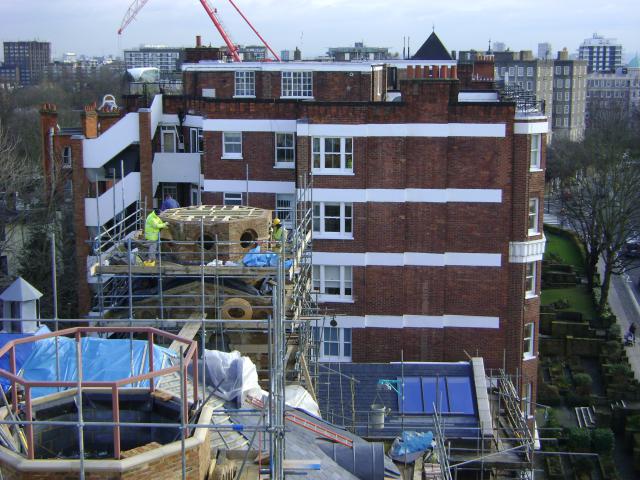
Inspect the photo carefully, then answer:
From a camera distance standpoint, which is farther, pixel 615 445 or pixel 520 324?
pixel 615 445

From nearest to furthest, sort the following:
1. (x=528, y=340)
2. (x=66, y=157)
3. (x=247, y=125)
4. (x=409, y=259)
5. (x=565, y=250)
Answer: (x=409, y=259) < (x=528, y=340) < (x=247, y=125) < (x=66, y=157) < (x=565, y=250)

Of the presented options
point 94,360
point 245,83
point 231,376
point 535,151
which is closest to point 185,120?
point 245,83

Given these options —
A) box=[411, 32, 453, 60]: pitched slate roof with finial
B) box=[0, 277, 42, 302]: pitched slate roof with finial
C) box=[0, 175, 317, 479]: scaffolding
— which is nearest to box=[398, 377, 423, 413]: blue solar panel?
box=[0, 175, 317, 479]: scaffolding

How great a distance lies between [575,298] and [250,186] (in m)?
31.8

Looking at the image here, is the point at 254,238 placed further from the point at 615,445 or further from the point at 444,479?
the point at 615,445

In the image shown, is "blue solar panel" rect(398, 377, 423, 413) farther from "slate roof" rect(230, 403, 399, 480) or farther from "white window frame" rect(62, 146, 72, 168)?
"white window frame" rect(62, 146, 72, 168)

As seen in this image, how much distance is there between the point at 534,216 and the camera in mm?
35594

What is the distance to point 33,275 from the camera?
50375 millimetres

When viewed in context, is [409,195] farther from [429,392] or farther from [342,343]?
[429,392]

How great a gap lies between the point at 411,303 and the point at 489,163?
5.77 m

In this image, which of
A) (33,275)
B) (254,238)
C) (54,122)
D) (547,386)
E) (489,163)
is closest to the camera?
(254,238)

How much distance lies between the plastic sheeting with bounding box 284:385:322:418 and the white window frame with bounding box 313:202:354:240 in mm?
12390

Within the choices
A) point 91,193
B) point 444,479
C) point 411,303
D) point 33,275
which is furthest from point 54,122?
point 444,479

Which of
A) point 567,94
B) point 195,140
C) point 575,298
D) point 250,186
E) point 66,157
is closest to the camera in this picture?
point 250,186
